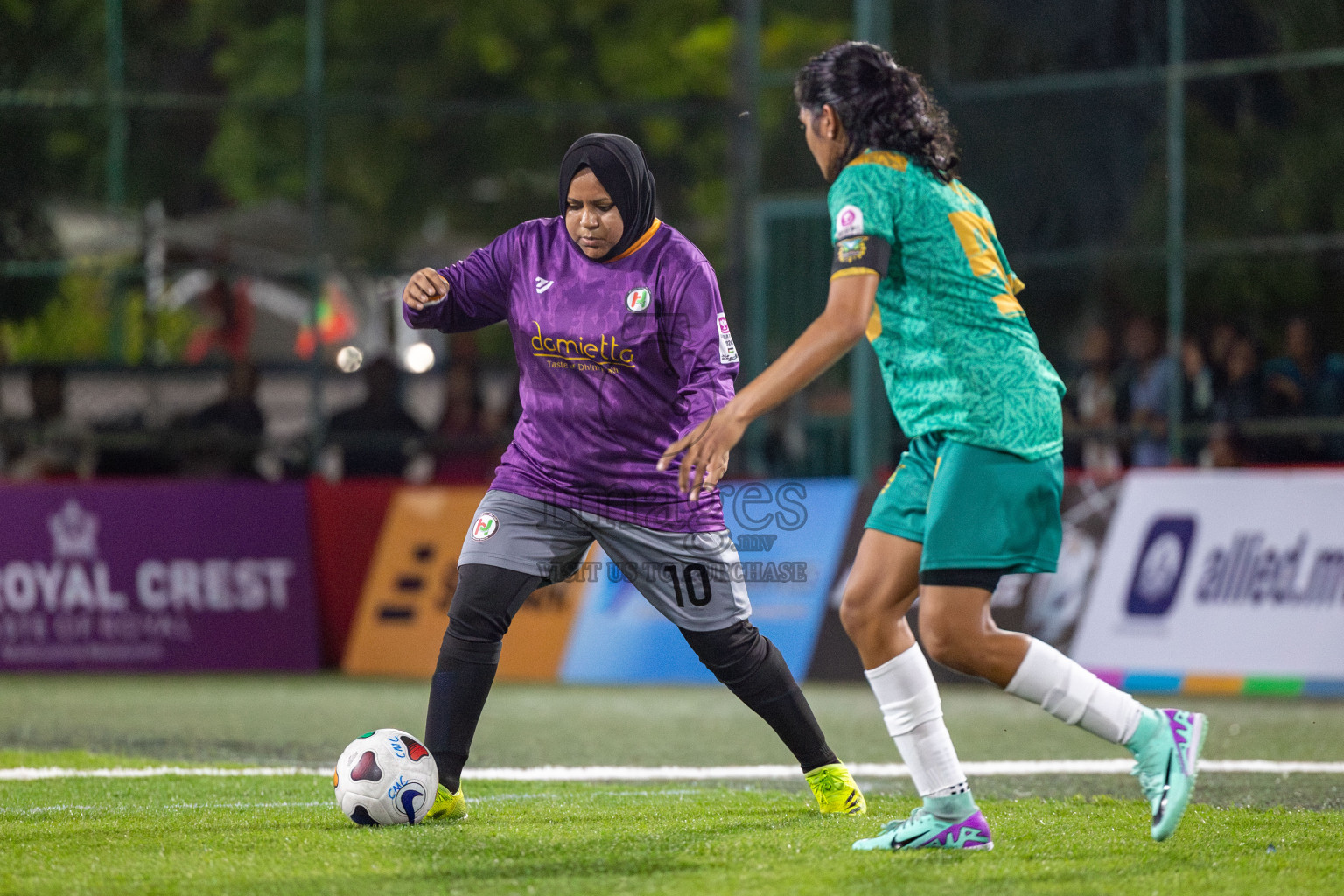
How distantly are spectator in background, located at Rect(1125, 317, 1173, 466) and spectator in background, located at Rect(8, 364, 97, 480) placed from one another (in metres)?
7.45

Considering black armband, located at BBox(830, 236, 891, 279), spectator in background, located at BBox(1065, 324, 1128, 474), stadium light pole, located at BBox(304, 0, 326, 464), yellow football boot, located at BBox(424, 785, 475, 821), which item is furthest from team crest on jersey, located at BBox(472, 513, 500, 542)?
stadium light pole, located at BBox(304, 0, 326, 464)

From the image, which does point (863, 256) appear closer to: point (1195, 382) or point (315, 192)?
point (1195, 382)

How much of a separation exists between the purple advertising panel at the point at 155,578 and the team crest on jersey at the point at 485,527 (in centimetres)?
731

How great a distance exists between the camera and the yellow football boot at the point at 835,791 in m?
6.00

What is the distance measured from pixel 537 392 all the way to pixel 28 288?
29.7 feet

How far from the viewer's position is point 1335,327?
Result: 1170 cm

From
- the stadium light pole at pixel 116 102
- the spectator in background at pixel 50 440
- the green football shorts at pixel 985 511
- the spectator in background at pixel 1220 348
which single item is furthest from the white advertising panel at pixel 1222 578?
the stadium light pole at pixel 116 102

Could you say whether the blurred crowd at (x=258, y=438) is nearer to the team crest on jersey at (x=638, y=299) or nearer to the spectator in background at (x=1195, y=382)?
the spectator in background at (x=1195, y=382)

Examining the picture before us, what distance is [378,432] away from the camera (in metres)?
13.9

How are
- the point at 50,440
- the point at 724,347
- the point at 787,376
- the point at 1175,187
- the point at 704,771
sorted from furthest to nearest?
the point at 50,440 < the point at 1175,187 < the point at 704,771 < the point at 724,347 < the point at 787,376

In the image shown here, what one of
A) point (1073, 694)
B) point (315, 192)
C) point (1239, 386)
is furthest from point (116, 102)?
point (1073, 694)

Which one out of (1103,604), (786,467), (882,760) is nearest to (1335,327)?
(1103,604)

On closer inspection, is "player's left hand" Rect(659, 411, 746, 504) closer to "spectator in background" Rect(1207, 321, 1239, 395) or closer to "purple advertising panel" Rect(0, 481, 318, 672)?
"spectator in background" Rect(1207, 321, 1239, 395)

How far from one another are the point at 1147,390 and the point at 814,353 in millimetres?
8243
